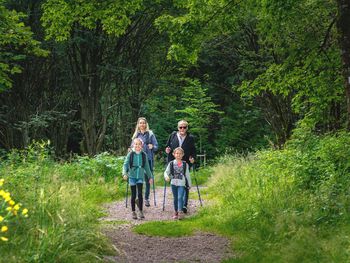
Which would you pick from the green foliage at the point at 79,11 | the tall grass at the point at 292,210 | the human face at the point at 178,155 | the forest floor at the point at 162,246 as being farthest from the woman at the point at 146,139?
the green foliage at the point at 79,11

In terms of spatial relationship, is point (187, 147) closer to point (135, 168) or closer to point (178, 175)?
point (178, 175)

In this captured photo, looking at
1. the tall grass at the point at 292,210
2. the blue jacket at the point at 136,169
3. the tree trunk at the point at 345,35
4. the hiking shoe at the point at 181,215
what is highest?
the tree trunk at the point at 345,35

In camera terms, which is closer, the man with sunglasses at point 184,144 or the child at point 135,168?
the child at point 135,168

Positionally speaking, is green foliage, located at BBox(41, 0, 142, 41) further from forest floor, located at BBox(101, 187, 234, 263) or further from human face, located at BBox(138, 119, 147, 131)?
forest floor, located at BBox(101, 187, 234, 263)

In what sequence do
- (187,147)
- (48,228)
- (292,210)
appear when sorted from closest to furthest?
(48,228), (292,210), (187,147)

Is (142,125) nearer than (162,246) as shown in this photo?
No

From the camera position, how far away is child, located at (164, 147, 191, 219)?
10008 mm

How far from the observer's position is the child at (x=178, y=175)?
32.8 feet

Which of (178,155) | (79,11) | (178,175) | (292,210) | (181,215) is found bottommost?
(181,215)

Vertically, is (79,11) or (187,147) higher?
(79,11)

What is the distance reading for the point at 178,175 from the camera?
1009 centimetres

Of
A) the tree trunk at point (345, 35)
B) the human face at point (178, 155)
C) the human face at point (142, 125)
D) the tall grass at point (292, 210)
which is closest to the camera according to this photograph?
the tall grass at point (292, 210)

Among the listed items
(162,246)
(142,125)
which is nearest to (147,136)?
(142,125)

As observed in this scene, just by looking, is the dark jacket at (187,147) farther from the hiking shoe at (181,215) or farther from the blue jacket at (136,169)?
the hiking shoe at (181,215)
